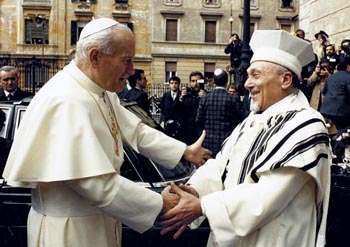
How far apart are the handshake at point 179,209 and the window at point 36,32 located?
46744mm

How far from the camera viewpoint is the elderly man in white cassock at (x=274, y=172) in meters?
2.95

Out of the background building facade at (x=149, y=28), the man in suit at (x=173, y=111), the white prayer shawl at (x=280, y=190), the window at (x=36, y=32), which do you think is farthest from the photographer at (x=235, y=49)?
the window at (x=36, y=32)

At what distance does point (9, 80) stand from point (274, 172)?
23.3ft

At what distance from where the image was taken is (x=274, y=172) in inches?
117

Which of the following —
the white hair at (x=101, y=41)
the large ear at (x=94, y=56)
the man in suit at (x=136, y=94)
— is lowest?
the man in suit at (x=136, y=94)

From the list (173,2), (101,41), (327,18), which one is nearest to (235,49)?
(327,18)

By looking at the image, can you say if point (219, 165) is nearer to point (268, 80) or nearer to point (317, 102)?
point (268, 80)

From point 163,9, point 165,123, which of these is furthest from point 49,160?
point 163,9

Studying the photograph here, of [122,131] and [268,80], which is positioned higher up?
[268,80]

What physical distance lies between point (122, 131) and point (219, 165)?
0.68 meters

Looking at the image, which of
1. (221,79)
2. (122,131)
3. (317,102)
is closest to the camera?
(122,131)

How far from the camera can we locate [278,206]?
9.69ft

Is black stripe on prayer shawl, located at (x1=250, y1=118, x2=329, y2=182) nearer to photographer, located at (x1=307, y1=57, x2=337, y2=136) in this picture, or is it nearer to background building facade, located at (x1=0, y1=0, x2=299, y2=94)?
photographer, located at (x1=307, y1=57, x2=337, y2=136)

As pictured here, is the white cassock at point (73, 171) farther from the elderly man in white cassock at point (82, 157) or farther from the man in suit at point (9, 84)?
the man in suit at point (9, 84)
